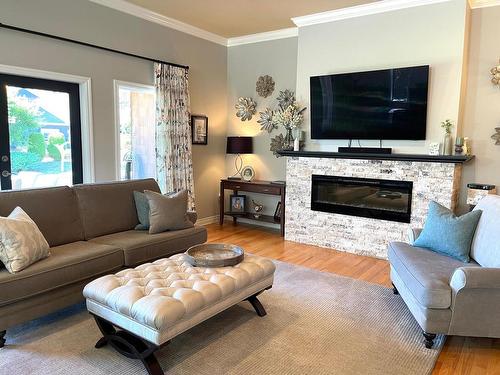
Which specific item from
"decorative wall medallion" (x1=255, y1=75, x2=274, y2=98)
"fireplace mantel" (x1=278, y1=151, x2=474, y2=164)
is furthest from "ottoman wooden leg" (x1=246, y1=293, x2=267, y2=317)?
"decorative wall medallion" (x1=255, y1=75, x2=274, y2=98)

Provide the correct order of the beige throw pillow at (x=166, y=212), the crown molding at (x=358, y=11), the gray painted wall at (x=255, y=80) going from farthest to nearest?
the gray painted wall at (x=255, y=80)
the crown molding at (x=358, y=11)
the beige throw pillow at (x=166, y=212)

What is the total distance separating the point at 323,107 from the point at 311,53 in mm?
797

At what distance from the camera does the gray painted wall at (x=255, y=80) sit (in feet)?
18.5

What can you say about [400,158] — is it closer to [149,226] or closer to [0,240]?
[149,226]

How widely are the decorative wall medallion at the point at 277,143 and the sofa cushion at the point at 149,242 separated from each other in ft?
7.74

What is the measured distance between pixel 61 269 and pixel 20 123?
2080 millimetres

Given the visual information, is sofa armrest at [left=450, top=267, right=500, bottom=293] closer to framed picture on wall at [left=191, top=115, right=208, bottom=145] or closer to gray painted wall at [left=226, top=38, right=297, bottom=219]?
gray painted wall at [left=226, top=38, right=297, bottom=219]

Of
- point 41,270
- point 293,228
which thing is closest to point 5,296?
point 41,270

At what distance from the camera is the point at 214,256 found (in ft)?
9.53

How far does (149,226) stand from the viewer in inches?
146

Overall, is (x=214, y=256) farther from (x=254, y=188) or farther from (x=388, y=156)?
(x=254, y=188)

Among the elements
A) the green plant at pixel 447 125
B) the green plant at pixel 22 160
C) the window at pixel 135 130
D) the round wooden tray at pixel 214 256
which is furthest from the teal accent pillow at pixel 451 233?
the green plant at pixel 22 160

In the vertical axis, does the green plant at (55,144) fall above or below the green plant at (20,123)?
below

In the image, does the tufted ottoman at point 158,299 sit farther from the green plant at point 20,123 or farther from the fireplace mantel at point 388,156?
the fireplace mantel at point 388,156
